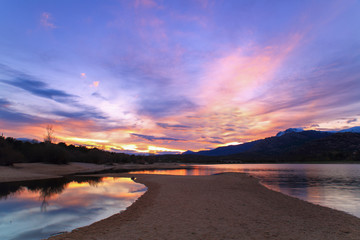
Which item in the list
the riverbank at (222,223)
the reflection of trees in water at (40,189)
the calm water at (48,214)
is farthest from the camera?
the reflection of trees in water at (40,189)

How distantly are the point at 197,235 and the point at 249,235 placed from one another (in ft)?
7.23

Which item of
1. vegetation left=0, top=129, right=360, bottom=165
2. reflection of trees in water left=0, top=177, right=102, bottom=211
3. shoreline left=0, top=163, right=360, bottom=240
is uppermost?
vegetation left=0, top=129, right=360, bottom=165

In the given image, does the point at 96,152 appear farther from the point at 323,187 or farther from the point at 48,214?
the point at 323,187

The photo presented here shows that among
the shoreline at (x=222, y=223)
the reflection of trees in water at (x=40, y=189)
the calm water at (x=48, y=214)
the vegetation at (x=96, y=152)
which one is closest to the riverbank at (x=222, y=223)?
the shoreline at (x=222, y=223)

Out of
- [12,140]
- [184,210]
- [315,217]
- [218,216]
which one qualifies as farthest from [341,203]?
[12,140]

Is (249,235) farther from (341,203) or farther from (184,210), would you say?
(341,203)

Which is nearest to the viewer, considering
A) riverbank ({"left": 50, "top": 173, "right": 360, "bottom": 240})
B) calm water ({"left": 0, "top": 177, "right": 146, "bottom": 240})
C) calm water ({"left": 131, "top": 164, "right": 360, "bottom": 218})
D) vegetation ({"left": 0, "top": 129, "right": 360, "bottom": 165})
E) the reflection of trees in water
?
riverbank ({"left": 50, "top": 173, "right": 360, "bottom": 240})

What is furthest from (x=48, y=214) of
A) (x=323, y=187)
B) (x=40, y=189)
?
(x=323, y=187)

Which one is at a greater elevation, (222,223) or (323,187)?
(222,223)

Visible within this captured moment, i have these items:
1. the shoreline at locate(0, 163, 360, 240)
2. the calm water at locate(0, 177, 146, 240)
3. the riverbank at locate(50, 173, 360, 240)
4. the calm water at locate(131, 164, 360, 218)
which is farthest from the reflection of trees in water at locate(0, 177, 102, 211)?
the calm water at locate(131, 164, 360, 218)

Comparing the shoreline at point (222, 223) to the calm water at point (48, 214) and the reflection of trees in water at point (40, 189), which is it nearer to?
the calm water at point (48, 214)

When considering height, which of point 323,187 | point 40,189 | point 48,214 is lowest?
point 40,189

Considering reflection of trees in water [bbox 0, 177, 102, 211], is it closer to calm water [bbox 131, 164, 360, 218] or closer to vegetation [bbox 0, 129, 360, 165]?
calm water [bbox 131, 164, 360, 218]

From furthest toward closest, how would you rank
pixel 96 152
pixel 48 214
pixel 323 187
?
1. pixel 96 152
2. pixel 323 187
3. pixel 48 214
